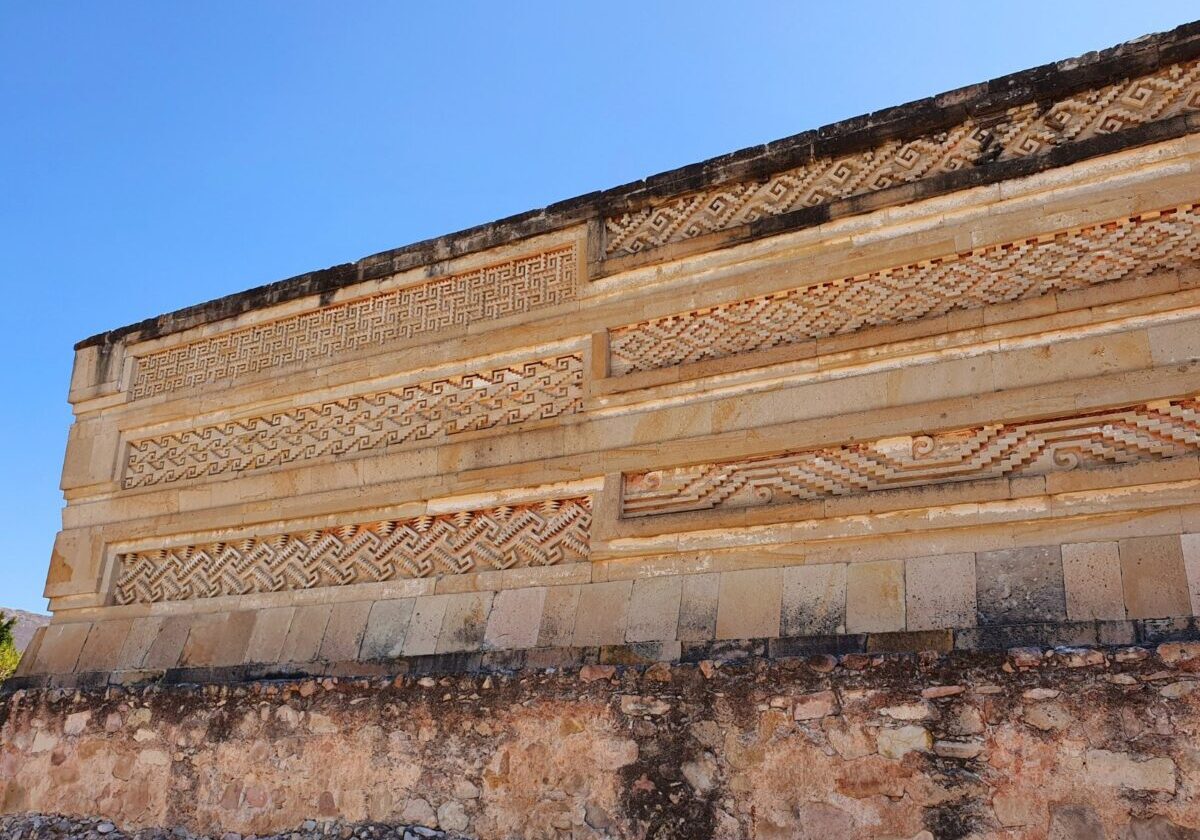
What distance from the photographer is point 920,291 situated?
4.48 meters

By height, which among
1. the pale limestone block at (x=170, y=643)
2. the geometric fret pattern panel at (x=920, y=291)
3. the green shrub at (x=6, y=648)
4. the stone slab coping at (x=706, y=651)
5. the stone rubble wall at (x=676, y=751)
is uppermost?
the geometric fret pattern panel at (x=920, y=291)

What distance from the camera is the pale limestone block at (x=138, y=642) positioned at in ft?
18.8

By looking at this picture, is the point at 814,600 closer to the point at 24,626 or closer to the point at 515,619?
the point at 515,619

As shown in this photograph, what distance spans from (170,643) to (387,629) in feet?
4.63

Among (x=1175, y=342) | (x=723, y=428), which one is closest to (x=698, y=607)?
(x=723, y=428)

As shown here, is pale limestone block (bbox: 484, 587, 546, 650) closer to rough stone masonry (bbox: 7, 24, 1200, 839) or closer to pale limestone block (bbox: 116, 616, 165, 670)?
rough stone masonry (bbox: 7, 24, 1200, 839)

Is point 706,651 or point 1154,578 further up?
point 1154,578

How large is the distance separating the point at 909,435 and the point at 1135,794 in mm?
1505

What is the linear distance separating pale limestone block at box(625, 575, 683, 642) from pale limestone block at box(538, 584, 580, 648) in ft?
0.87

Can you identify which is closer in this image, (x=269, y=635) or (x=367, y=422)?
(x=269, y=635)

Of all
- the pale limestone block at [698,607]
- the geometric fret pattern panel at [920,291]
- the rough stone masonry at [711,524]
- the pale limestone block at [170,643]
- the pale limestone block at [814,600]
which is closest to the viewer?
the rough stone masonry at [711,524]

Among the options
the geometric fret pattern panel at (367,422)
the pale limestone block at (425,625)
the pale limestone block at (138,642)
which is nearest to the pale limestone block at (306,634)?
the pale limestone block at (425,625)

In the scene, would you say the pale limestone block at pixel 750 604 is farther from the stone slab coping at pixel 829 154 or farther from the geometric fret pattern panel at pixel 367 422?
the stone slab coping at pixel 829 154

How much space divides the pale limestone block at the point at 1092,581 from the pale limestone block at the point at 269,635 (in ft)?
11.5
